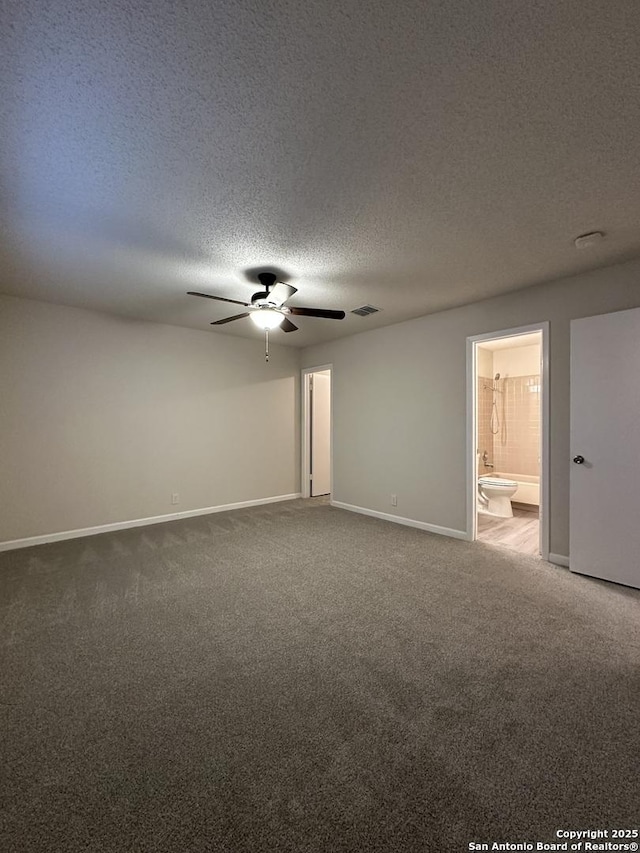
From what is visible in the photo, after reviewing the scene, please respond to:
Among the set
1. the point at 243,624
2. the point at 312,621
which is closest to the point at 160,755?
the point at 243,624

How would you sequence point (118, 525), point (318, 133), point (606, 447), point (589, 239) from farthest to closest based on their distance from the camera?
point (118, 525) < point (606, 447) < point (589, 239) < point (318, 133)

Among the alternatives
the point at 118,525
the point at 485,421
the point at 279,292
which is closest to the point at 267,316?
the point at 279,292

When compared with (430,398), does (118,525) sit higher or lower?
lower

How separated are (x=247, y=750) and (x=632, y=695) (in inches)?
71.7

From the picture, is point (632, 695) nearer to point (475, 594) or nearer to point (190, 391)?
point (475, 594)

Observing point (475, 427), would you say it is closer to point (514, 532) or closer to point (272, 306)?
point (514, 532)

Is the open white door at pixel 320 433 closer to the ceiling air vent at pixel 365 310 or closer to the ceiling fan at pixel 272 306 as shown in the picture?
the ceiling air vent at pixel 365 310

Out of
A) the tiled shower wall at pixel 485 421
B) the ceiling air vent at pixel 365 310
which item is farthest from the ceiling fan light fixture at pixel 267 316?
the tiled shower wall at pixel 485 421

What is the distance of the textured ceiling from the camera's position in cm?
123

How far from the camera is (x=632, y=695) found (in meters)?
1.78

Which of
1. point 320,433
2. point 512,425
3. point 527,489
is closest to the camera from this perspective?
point 527,489

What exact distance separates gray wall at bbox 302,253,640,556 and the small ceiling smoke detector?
2.19ft

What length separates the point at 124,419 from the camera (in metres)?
4.62

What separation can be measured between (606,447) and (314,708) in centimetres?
295
